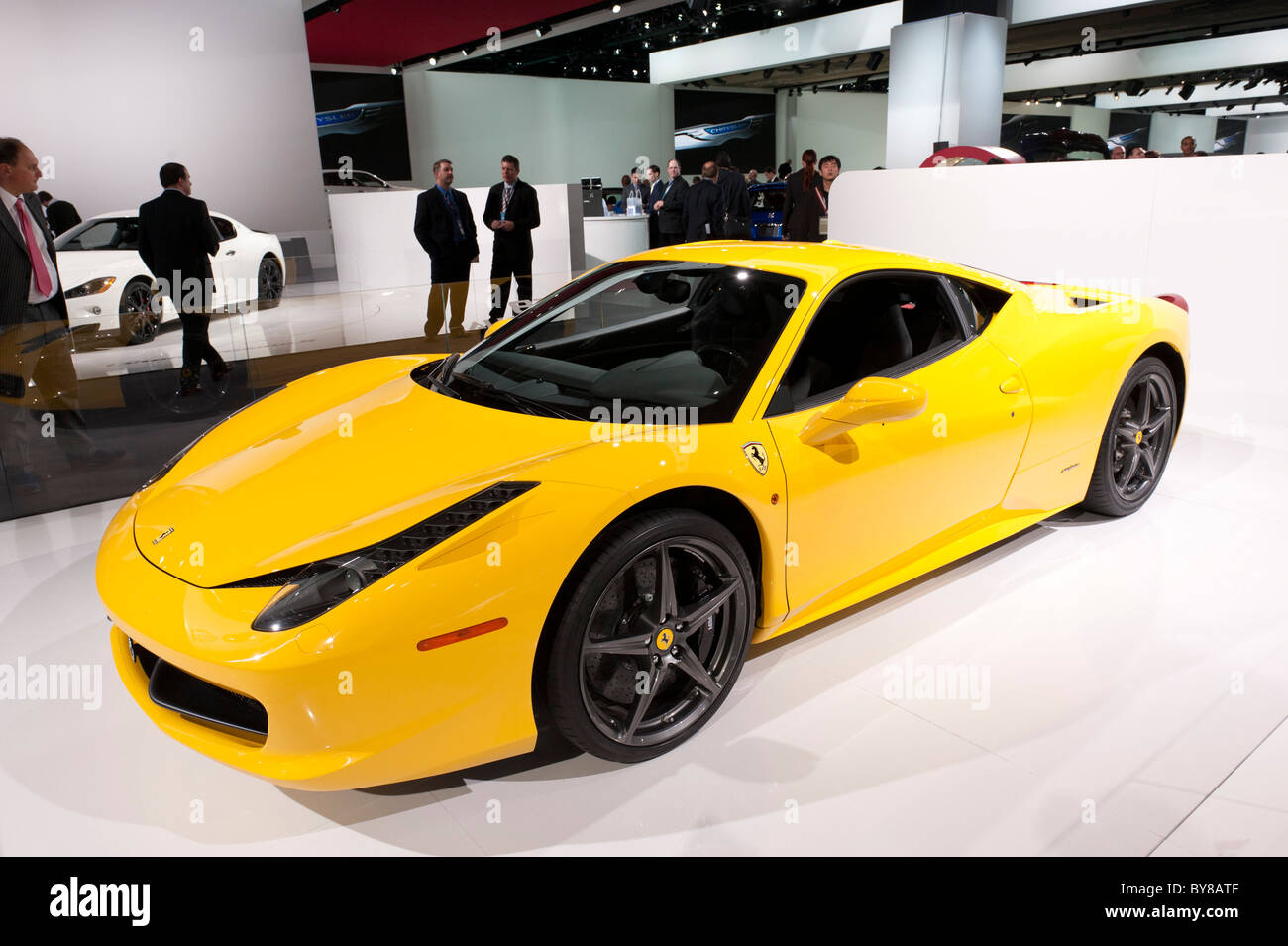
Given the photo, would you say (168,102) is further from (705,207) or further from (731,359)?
(731,359)

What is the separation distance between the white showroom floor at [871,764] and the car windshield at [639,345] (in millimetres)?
916

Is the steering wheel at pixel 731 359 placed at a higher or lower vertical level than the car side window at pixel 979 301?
lower

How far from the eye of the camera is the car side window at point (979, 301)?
306cm

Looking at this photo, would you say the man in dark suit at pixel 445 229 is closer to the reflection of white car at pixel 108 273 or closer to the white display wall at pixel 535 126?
the reflection of white car at pixel 108 273

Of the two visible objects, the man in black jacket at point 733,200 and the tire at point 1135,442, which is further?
the man in black jacket at point 733,200

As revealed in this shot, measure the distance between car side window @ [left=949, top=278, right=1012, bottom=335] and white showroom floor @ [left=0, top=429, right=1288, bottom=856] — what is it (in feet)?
3.17

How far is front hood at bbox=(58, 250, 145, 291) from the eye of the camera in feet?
23.4

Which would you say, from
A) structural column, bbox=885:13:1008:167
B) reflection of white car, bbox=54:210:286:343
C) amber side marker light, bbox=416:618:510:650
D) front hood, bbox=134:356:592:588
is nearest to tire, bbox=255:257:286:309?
reflection of white car, bbox=54:210:286:343

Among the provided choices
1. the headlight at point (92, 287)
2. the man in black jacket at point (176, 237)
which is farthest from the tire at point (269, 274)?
the man in black jacket at point (176, 237)

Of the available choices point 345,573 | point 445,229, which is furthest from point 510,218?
point 345,573

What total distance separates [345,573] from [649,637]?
0.74 m
